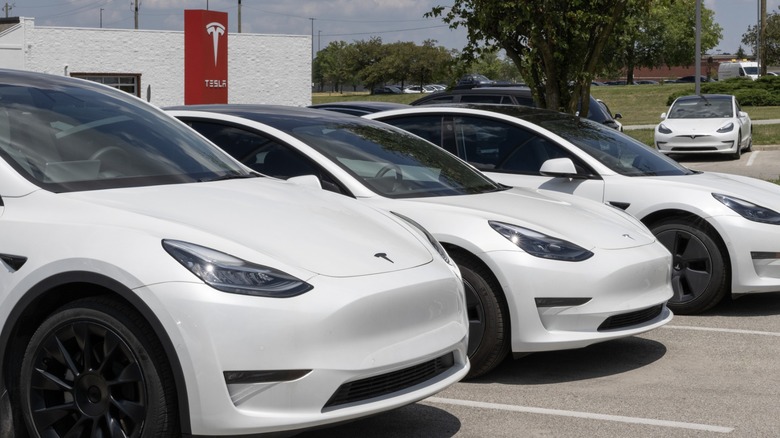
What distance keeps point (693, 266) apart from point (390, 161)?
2.64 m

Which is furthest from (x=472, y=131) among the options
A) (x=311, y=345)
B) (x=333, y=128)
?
(x=311, y=345)

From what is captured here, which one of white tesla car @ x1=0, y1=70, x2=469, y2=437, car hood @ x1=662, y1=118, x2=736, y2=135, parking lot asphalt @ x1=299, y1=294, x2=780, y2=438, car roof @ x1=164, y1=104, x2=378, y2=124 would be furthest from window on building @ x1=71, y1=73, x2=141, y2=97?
white tesla car @ x1=0, y1=70, x2=469, y2=437

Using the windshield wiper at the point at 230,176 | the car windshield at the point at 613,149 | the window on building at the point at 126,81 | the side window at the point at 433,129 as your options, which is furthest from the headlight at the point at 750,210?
the window on building at the point at 126,81

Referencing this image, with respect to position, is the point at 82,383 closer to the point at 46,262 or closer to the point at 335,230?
the point at 46,262

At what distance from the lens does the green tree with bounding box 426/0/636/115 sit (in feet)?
45.2

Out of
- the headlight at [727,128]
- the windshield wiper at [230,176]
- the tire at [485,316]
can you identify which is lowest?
the tire at [485,316]

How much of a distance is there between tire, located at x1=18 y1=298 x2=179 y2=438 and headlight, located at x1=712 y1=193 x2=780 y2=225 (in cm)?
514

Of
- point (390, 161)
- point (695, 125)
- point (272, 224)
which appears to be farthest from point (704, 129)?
point (272, 224)

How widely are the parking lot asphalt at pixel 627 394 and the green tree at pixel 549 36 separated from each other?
691cm

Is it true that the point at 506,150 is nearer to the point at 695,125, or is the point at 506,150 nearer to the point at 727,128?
the point at 727,128

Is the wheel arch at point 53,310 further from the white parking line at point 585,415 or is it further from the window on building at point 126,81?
the window on building at point 126,81

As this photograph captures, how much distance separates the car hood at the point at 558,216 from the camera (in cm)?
606

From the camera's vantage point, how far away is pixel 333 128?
6938 millimetres

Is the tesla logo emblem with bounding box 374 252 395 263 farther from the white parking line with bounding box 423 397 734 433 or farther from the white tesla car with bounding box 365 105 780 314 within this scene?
the white tesla car with bounding box 365 105 780 314
